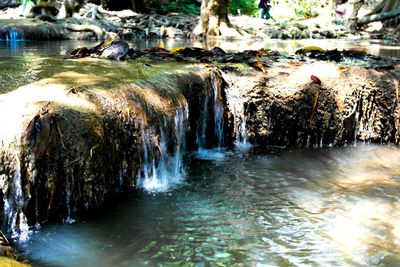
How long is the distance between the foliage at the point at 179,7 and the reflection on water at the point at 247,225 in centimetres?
1918

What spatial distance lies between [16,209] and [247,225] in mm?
1853

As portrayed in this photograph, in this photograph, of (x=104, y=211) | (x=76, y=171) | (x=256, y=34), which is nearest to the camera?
(x=76, y=171)

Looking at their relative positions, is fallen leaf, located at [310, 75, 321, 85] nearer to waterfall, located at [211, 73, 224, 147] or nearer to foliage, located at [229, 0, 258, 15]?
waterfall, located at [211, 73, 224, 147]

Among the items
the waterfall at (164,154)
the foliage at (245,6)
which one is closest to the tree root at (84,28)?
the waterfall at (164,154)

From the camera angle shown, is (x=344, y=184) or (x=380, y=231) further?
(x=344, y=184)

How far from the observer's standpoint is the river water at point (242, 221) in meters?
3.31

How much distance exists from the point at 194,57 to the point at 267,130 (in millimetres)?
1854

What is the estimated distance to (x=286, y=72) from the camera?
21.1 feet

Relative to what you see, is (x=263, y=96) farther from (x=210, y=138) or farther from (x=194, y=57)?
(x=194, y=57)

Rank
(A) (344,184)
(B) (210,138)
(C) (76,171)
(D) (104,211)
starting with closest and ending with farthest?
(C) (76,171), (D) (104,211), (A) (344,184), (B) (210,138)

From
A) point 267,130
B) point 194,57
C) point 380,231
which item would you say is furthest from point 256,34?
point 380,231

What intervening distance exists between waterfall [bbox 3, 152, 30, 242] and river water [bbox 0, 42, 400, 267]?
10 centimetres

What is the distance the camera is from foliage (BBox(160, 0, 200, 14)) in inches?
919

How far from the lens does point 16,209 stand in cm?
333
